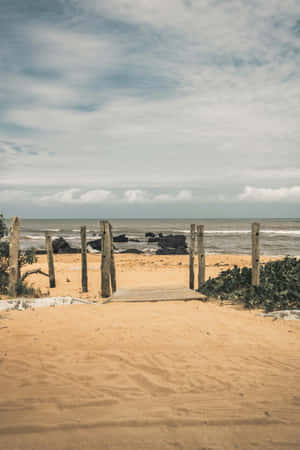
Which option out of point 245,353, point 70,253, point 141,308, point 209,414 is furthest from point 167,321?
point 70,253

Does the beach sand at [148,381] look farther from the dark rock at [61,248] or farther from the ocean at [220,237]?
the dark rock at [61,248]

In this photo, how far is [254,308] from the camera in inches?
315

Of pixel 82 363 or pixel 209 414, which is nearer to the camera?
pixel 209 414

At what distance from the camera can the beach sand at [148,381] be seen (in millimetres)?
2869

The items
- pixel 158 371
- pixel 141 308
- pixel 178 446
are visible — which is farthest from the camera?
pixel 141 308

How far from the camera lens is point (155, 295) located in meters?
8.88

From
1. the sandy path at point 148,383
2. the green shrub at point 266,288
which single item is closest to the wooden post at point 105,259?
the green shrub at point 266,288

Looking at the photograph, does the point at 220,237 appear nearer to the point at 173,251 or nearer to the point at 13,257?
the point at 173,251

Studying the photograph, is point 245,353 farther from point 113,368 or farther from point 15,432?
point 15,432

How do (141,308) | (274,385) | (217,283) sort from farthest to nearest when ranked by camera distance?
(217,283) → (141,308) → (274,385)

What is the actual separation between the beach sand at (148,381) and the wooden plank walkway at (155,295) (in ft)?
4.60

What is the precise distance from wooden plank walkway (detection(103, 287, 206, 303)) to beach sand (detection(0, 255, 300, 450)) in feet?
4.60

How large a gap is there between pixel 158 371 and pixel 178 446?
146 cm

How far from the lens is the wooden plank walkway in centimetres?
842
